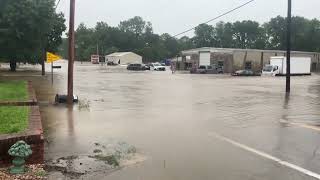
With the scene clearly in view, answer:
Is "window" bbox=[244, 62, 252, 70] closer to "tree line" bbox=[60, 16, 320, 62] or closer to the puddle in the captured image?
"tree line" bbox=[60, 16, 320, 62]

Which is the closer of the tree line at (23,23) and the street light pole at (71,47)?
the street light pole at (71,47)

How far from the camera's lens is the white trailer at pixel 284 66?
2840 inches

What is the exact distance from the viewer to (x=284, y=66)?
7269 cm

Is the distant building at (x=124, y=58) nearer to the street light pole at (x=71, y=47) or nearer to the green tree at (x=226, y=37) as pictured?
the green tree at (x=226, y=37)

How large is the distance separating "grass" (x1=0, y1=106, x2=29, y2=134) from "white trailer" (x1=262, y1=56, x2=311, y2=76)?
60560mm

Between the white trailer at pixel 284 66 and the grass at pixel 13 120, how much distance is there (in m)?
60.6

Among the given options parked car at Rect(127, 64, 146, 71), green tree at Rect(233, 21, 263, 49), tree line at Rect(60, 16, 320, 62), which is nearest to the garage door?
parked car at Rect(127, 64, 146, 71)

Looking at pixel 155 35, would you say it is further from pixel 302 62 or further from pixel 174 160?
pixel 174 160

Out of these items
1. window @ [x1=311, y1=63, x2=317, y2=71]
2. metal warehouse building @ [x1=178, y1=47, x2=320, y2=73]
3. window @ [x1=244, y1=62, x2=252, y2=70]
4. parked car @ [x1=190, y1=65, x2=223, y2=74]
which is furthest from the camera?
window @ [x1=311, y1=63, x2=317, y2=71]

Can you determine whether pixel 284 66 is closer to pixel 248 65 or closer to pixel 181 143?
pixel 248 65

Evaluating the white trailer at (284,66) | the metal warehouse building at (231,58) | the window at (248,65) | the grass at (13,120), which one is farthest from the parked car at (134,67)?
the grass at (13,120)

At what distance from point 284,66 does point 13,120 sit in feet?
212

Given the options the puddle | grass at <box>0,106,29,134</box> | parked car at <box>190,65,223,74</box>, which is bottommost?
the puddle

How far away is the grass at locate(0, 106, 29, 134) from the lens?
10.3 m
